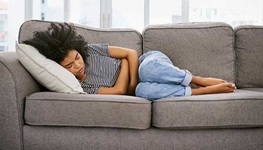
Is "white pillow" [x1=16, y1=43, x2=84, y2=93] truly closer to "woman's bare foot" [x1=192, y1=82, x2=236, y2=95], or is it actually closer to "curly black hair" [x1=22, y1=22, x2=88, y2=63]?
"curly black hair" [x1=22, y1=22, x2=88, y2=63]

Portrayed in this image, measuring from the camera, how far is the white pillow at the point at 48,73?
1.71 metres

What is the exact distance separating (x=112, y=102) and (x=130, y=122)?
13cm

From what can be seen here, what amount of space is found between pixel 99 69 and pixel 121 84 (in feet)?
0.56

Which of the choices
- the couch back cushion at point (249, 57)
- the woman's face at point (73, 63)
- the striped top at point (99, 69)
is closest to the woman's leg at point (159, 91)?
the striped top at point (99, 69)

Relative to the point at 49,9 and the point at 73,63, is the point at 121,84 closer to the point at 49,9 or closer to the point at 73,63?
the point at 73,63

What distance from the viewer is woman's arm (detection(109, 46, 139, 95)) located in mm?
1959

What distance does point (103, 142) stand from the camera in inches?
63.4

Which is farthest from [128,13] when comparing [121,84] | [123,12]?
[121,84]

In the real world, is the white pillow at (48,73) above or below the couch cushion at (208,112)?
above

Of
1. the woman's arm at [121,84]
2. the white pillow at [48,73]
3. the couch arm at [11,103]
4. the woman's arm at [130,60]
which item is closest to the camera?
the couch arm at [11,103]

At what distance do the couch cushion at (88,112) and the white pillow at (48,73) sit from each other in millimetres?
127

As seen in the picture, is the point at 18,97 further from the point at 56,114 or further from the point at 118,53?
the point at 118,53

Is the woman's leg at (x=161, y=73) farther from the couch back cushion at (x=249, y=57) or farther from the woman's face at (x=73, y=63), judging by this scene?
the couch back cushion at (x=249, y=57)

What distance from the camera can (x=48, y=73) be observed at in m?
1.71
